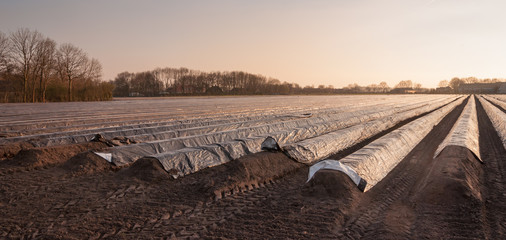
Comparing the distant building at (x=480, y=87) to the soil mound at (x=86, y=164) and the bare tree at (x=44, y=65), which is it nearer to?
the bare tree at (x=44, y=65)

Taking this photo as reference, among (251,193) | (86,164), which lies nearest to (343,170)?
(251,193)

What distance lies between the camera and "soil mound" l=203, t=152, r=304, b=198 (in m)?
4.74

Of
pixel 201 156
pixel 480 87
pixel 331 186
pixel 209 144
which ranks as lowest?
pixel 331 186

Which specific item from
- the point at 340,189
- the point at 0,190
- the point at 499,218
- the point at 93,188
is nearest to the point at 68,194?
the point at 93,188

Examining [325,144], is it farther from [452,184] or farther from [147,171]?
[147,171]

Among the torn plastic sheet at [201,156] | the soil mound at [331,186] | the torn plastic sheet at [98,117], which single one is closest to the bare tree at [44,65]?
the torn plastic sheet at [98,117]

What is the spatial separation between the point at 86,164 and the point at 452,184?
6.06 meters

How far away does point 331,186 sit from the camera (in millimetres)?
4469

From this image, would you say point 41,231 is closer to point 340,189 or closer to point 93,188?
point 93,188

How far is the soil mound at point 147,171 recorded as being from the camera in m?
5.14

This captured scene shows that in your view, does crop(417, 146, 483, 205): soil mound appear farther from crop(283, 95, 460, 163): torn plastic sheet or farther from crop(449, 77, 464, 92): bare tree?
crop(449, 77, 464, 92): bare tree

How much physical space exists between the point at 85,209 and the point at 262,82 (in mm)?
94056

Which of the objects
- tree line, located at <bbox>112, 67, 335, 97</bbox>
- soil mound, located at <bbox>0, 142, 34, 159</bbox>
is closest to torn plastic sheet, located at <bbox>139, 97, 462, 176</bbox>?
soil mound, located at <bbox>0, 142, 34, 159</bbox>

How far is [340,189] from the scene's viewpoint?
173 inches
